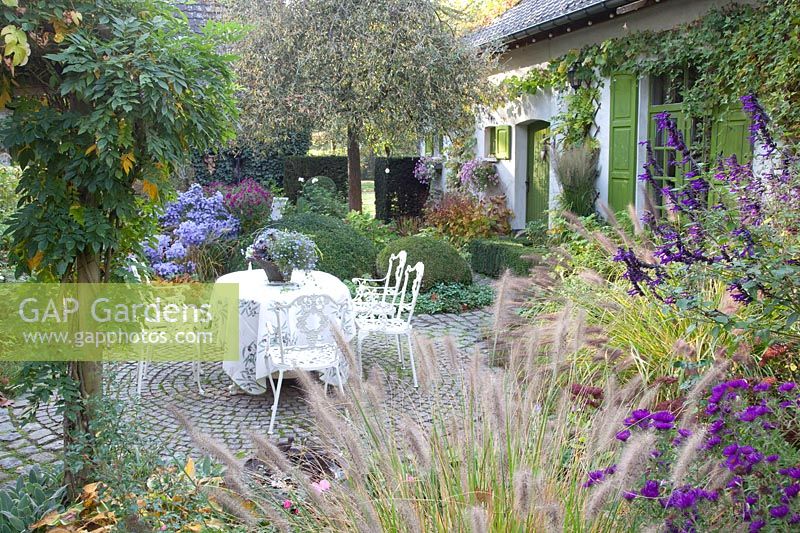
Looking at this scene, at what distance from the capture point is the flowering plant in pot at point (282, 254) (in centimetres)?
536

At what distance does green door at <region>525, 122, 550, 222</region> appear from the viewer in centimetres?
1087

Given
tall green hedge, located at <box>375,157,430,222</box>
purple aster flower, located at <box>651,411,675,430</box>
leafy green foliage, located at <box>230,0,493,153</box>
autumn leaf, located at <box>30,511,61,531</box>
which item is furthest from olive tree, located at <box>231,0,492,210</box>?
purple aster flower, located at <box>651,411,675,430</box>

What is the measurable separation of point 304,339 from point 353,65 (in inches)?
212

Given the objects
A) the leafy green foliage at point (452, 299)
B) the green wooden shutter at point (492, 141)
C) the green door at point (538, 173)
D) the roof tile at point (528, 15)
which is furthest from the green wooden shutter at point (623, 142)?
the green wooden shutter at point (492, 141)

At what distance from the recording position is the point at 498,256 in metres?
9.46

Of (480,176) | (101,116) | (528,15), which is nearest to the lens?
(101,116)

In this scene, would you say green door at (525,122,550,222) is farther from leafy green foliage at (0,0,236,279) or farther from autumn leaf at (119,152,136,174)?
autumn leaf at (119,152,136,174)

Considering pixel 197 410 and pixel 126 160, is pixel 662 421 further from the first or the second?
pixel 197 410

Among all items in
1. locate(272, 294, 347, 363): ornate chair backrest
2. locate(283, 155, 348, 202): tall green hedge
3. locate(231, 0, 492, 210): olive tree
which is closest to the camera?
locate(272, 294, 347, 363): ornate chair backrest

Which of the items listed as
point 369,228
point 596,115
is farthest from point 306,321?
point 369,228

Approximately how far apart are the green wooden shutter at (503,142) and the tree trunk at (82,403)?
361 inches

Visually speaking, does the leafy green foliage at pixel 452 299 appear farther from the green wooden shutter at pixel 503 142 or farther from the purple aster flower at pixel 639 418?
the purple aster flower at pixel 639 418

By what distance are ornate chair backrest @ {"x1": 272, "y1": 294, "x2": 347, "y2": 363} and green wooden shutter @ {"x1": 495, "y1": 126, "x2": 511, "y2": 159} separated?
274 inches

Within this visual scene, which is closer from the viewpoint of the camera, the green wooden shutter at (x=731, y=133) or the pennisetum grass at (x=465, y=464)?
the pennisetum grass at (x=465, y=464)
